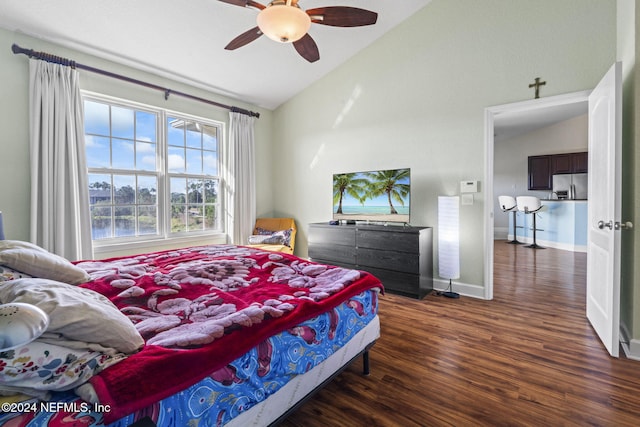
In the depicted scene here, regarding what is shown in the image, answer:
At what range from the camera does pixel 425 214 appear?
364cm

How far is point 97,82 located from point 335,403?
393cm

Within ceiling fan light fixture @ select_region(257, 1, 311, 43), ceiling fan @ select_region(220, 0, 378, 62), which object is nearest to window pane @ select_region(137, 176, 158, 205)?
ceiling fan @ select_region(220, 0, 378, 62)

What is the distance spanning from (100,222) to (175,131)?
1.50 m

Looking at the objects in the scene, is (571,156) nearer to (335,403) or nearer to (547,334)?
(547,334)

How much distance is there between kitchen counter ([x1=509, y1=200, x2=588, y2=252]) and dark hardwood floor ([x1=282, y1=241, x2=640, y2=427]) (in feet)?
11.8

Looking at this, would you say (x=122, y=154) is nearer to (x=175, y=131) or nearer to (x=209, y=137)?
(x=175, y=131)

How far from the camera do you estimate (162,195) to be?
12.4 feet

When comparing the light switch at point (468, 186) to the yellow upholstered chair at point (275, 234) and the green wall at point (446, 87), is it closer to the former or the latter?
the green wall at point (446, 87)

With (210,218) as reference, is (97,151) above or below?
above

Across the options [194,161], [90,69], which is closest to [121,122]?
[90,69]

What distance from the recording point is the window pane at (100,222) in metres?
3.24

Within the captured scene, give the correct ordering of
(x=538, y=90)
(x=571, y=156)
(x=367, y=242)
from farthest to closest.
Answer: (x=571, y=156), (x=367, y=242), (x=538, y=90)

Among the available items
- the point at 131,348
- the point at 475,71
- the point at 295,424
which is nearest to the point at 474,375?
the point at 295,424

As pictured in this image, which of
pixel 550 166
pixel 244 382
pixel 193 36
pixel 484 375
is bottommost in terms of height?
pixel 484 375
